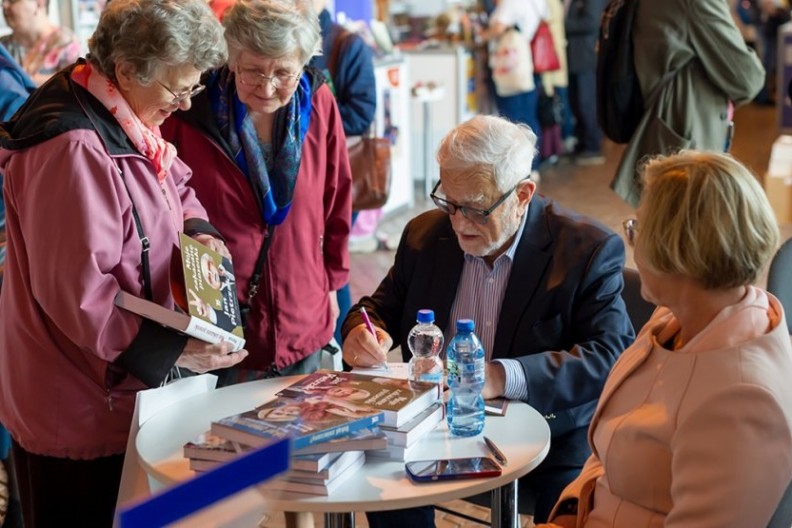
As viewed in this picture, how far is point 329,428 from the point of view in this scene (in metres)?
1.93

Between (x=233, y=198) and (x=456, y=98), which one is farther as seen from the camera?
(x=456, y=98)

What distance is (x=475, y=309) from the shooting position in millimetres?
2611

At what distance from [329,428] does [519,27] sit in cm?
656

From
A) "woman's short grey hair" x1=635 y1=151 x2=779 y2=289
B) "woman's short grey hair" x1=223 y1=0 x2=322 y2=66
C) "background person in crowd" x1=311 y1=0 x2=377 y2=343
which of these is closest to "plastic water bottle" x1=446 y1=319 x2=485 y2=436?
"woman's short grey hair" x1=635 y1=151 x2=779 y2=289

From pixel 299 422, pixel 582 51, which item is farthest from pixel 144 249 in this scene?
pixel 582 51

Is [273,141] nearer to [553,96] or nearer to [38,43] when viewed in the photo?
[38,43]

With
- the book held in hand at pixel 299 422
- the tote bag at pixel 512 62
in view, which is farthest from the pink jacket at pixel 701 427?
the tote bag at pixel 512 62

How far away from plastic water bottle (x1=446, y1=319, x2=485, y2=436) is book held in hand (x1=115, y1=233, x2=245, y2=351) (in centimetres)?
48

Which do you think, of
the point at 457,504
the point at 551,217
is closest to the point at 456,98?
the point at 457,504

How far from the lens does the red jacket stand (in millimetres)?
2826

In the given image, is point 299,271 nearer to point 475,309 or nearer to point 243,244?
point 243,244

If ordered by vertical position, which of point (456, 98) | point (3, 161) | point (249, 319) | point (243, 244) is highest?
point (3, 161)

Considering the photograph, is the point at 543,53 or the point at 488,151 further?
the point at 543,53

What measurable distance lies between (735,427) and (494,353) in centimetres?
90
